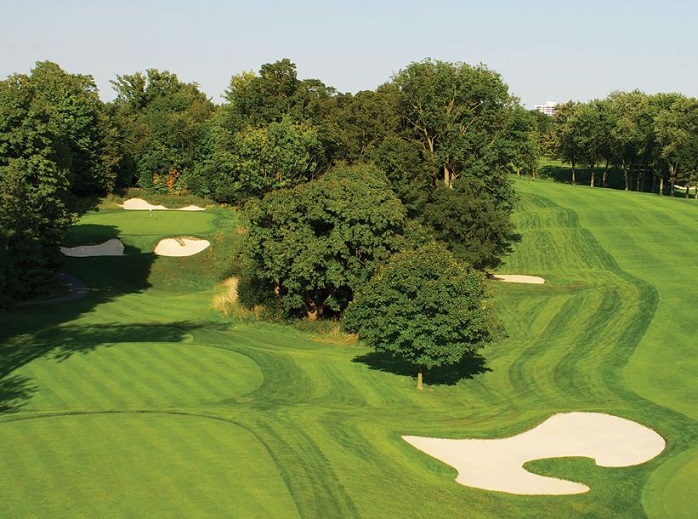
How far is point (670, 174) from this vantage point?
112 metres

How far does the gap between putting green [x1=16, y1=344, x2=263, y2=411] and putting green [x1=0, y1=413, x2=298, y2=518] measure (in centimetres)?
322

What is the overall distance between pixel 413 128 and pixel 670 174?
56663 mm

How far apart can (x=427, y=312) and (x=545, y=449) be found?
8.59 m

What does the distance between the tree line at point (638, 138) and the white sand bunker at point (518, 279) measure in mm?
52637

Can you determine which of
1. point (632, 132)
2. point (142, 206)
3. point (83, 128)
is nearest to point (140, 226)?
point (142, 206)

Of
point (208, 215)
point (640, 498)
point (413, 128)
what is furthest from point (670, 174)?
point (640, 498)

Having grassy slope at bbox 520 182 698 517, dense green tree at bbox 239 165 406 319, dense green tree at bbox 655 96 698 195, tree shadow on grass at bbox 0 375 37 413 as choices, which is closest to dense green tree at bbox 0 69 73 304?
dense green tree at bbox 239 165 406 319

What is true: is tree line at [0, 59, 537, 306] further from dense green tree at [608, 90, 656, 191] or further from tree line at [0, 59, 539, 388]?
dense green tree at [608, 90, 656, 191]

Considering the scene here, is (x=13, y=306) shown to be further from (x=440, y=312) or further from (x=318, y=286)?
(x=440, y=312)

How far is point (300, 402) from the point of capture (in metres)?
30.7

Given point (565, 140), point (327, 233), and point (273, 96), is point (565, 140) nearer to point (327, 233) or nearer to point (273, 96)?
point (273, 96)

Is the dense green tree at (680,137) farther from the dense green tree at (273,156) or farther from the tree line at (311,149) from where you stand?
the dense green tree at (273,156)

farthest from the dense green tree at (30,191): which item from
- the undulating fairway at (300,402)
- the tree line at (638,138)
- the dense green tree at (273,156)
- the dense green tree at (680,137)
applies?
the tree line at (638,138)

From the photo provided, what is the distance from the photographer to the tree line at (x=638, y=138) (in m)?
104
